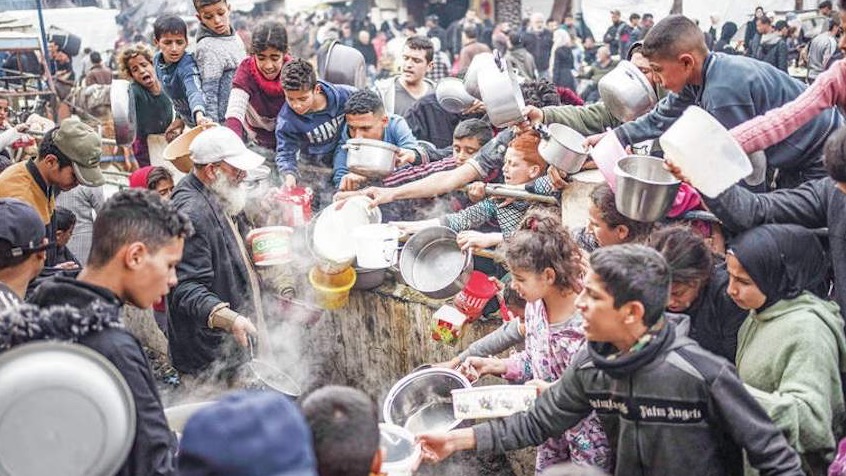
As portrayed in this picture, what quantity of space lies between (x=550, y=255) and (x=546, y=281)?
0.12 metres

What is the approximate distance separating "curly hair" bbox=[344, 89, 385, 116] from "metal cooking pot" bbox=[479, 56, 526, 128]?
1205 millimetres

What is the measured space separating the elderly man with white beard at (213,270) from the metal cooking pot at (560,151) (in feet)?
5.46

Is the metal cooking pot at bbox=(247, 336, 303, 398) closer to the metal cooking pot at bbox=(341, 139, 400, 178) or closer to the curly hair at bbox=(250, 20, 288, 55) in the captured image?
the metal cooking pot at bbox=(341, 139, 400, 178)

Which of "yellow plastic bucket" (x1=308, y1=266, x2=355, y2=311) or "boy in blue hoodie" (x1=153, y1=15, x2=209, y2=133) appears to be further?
"boy in blue hoodie" (x1=153, y1=15, x2=209, y2=133)

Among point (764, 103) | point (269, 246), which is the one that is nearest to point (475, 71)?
point (269, 246)

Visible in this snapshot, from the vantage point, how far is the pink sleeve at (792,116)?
11.9 ft

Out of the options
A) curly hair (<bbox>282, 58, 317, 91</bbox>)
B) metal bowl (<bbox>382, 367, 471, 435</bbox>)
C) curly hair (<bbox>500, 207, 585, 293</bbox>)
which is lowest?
metal bowl (<bbox>382, 367, 471, 435</bbox>)

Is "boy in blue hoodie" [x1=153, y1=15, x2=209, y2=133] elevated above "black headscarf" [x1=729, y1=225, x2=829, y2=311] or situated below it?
below

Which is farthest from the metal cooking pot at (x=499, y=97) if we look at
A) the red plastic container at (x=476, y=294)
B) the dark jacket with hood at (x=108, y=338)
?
the dark jacket with hood at (x=108, y=338)

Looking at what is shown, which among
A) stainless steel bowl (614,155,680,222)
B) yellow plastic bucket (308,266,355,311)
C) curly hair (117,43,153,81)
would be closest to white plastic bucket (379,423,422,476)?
stainless steel bowl (614,155,680,222)

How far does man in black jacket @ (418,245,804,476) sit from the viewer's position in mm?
2732

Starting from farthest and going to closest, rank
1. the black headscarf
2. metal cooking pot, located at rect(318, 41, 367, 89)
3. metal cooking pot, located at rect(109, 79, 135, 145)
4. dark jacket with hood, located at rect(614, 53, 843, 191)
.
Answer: metal cooking pot, located at rect(318, 41, 367, 89) → metal cooking pot, located at rect(109, 79, 135, 145) → dark jacket with hood, located at rect(614, 53, 843, 191) → the black headscarf

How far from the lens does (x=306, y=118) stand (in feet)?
20.1

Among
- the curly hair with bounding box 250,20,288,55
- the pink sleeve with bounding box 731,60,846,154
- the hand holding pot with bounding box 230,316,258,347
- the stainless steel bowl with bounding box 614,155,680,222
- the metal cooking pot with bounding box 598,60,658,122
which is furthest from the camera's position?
the curly hair with bounding box 250,20,288,55
